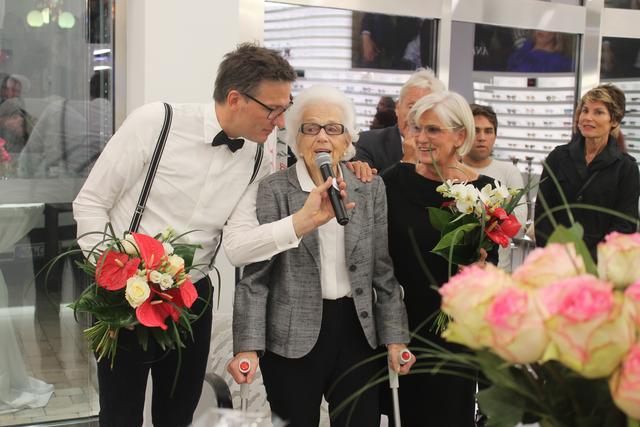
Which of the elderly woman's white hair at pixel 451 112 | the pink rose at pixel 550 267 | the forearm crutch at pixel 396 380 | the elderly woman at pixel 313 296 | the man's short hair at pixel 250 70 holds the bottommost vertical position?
the forearm crutch at pixel 396 380

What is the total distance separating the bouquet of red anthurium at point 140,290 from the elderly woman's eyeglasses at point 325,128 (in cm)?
57

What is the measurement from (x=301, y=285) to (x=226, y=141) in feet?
1.73

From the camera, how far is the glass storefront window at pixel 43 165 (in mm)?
4164

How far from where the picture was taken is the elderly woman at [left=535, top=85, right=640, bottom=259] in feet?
16.2

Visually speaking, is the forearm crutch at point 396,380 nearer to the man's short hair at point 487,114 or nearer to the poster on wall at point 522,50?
the man's short hair at point 487,114

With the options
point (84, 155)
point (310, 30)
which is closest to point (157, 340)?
point (84, 155)

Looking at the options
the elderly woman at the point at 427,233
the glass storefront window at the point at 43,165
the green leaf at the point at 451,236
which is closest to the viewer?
the green leaf at the point at 451,236

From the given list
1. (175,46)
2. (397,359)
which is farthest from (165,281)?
(175,46)

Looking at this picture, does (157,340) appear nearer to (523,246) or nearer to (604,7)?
(523,246)

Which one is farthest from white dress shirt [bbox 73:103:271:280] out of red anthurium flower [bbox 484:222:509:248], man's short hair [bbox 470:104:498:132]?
man's short hair [bbox 470:104:498:132]

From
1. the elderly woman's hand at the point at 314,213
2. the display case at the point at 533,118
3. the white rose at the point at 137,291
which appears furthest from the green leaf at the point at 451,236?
the display case at the point at 533,118

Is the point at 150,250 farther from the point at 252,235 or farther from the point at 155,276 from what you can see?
the point at 252,235

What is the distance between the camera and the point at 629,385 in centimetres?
99

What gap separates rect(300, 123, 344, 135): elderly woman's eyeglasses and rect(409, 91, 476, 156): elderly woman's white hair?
1.63 ft
